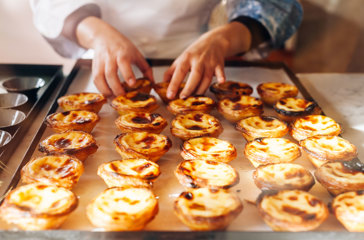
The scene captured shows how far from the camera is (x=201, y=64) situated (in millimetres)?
2332

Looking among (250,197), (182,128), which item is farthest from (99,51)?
(250,197)

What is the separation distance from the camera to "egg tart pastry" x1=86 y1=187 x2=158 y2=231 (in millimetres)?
1252

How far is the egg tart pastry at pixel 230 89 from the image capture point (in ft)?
7.90

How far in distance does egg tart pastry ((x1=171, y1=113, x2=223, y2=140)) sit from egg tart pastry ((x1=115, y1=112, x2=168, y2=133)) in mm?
78

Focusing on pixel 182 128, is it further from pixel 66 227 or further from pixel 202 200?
pixel 66 227

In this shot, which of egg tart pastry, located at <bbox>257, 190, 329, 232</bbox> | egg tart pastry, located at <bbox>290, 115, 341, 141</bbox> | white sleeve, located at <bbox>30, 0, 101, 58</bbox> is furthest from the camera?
white sleeve, located at <bbox>30, 0, 101, 58</bbox>

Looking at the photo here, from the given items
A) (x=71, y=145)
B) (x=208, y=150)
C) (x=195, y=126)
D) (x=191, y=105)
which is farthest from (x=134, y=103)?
(x=208, y=150)

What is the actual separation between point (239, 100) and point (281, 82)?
0.56 meters

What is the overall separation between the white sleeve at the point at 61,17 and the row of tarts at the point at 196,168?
66cm

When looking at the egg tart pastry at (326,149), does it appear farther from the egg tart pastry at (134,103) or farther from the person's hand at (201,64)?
the egg tart pastry at (134,103)

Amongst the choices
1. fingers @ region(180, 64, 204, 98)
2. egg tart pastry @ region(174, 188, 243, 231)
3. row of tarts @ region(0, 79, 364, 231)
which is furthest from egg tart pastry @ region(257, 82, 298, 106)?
egg tart pastry @ region(174, 188, 243, 231)

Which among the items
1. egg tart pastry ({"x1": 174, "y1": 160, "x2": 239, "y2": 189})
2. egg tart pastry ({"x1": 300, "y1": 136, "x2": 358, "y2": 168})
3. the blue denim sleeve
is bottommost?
egg tart pastry ({"x1": 300, "y1": 136, "x2": 358, "y2": 168})

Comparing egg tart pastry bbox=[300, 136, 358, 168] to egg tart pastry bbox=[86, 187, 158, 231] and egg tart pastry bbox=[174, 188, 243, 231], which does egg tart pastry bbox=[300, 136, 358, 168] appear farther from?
egg tart pastry bbox=[86, 187, 158, 231]

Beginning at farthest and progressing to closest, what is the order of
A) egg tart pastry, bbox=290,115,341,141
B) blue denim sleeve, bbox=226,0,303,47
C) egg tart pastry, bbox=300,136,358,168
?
blue denim sleeve, bbox=226,0,303,47 → egg tart pastry, bbox=290,115,341,141 → egg tart pastry, bbox=300,136,358,168
